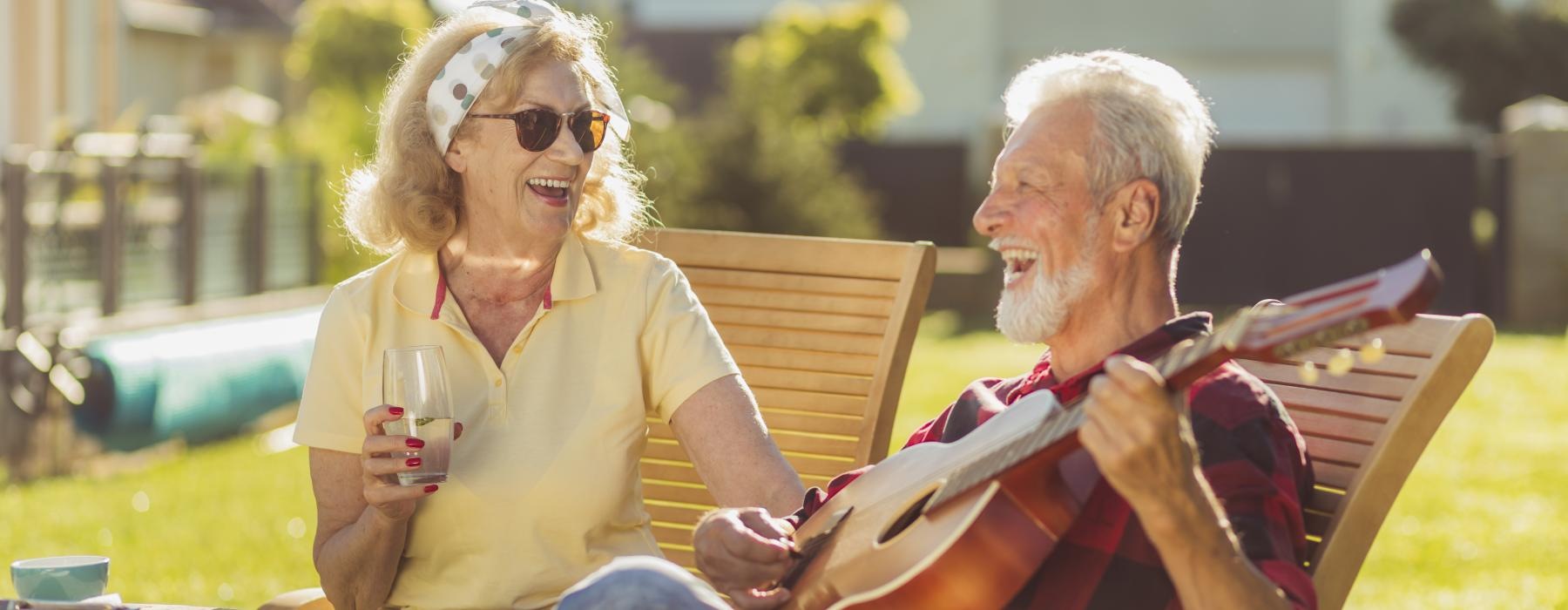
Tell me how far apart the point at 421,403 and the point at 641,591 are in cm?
59

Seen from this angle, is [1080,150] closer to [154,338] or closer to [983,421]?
[983,421]

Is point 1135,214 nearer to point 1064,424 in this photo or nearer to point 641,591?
point 1064,424

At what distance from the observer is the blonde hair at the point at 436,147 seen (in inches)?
125

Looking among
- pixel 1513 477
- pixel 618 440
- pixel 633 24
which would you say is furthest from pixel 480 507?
pixel 633 24

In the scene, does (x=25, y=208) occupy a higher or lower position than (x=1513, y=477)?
higher

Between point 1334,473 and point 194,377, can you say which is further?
point 194,377

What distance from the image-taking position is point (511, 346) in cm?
311

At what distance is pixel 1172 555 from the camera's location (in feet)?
6.92

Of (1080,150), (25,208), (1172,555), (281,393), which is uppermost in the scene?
(1080,150)

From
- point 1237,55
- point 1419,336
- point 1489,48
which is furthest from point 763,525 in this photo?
point 1237,55

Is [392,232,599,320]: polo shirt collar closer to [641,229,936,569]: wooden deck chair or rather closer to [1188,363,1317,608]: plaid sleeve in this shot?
[641,229,936,569]: wooden deck chair

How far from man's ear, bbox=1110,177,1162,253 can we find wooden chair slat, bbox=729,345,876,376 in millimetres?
1109

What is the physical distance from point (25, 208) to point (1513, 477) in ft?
21.9

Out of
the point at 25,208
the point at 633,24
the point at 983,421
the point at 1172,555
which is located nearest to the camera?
the point at 1172,555
